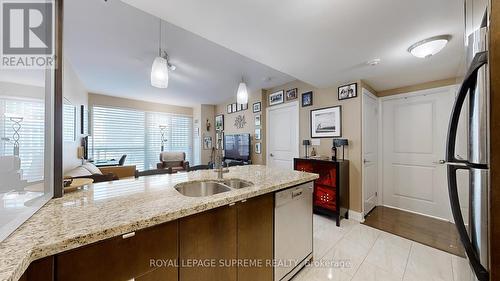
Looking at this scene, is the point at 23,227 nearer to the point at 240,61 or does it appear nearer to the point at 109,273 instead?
the point at 109,273

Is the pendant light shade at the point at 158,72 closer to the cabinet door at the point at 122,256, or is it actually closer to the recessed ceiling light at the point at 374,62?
the cabinet door at the point at 122,256

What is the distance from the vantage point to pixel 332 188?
2816 mm

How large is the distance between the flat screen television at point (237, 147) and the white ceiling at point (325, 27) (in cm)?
249

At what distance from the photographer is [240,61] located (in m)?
2.90

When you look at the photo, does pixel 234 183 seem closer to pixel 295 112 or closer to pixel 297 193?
pixel 297 193

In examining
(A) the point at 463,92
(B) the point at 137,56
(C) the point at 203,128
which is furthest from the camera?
(C) the point at 203,128

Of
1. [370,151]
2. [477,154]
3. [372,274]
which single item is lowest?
[372,274]

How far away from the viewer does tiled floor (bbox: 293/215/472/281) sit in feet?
5.49

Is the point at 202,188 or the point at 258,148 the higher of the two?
the point at 258,148

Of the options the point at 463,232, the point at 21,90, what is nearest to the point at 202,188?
the point at 21,90

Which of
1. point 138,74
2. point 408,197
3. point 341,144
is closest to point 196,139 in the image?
point 138,74

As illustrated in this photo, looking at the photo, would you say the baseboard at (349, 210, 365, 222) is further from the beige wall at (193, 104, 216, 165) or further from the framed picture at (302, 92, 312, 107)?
the beige wall at (193, 104, 216, 165)

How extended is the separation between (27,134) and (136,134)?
535 centimetres

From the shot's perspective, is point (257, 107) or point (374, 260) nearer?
point (374, 260)
